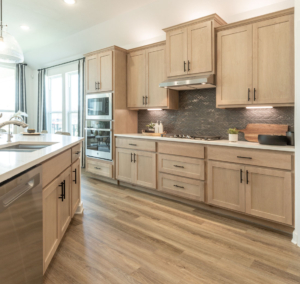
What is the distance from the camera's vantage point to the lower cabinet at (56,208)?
157 cm

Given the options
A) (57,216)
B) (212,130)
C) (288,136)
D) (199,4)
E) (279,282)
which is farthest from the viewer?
(212,130)

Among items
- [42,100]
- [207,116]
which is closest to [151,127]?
[207,116]

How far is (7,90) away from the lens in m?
6.38

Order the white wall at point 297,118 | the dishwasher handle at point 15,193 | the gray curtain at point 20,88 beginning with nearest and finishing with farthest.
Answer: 1. the dishwasher handle at point 15,193
2. the white wall at point 297,118
3. the gray curtain at point 20,88

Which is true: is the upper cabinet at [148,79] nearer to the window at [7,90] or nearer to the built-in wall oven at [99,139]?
the built-in wall oven at [99,139]

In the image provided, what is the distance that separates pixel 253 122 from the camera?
123 inches

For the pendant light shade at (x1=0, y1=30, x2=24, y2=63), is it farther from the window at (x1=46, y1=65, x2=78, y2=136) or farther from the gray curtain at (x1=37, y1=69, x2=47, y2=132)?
the gray curtain at (x1=37, y1=69, x2=47, y2=132)

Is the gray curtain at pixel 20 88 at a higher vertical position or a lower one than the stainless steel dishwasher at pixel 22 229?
higher

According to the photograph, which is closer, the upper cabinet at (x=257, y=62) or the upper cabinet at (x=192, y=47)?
the upper cabinet at (x=257, y=62)

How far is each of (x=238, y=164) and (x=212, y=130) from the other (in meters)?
0.99

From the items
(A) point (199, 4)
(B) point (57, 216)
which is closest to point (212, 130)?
(A) point (199, 4)

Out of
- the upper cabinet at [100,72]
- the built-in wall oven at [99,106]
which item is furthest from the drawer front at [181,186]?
the upper cabinet at [100,72]

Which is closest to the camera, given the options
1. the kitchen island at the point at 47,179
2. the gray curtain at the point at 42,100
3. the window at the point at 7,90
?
the kitchen island at the point at 47,179

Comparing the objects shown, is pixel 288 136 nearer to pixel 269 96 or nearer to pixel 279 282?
pixel 269 96
